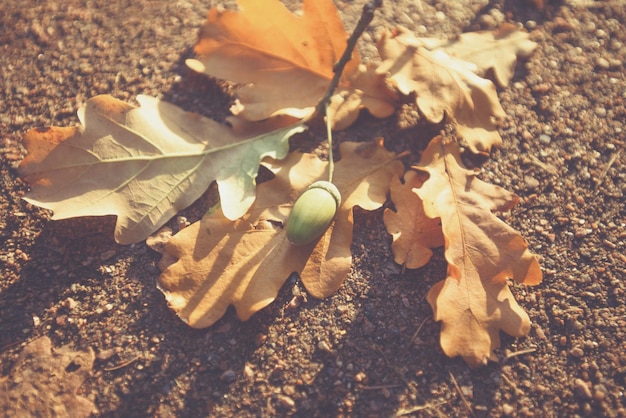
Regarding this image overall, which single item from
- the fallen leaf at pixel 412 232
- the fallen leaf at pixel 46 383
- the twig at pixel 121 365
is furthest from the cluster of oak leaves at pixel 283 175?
the fallen leaf at pixel 46 383

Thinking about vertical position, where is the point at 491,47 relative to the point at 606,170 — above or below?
above

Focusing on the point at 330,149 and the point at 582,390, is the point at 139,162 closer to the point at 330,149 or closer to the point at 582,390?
the point at 330,149

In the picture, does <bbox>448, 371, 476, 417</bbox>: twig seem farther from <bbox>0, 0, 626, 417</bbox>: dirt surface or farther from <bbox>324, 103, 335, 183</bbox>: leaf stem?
<bbox>324, 103, 335, 183</bbox>: leaf stem

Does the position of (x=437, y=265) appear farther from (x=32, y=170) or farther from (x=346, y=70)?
(x=32, y=170)

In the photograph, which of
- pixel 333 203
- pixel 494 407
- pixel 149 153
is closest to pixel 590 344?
pixel 494 407

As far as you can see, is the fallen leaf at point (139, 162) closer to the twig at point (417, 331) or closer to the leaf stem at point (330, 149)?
the leaf stem at point (330, 149)

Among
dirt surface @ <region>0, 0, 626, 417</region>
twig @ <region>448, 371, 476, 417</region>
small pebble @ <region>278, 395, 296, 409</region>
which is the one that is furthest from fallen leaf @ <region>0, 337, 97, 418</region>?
twig @ <region>448, 371, 476, 417</region>

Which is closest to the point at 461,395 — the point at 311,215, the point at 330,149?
the point at 311,215
